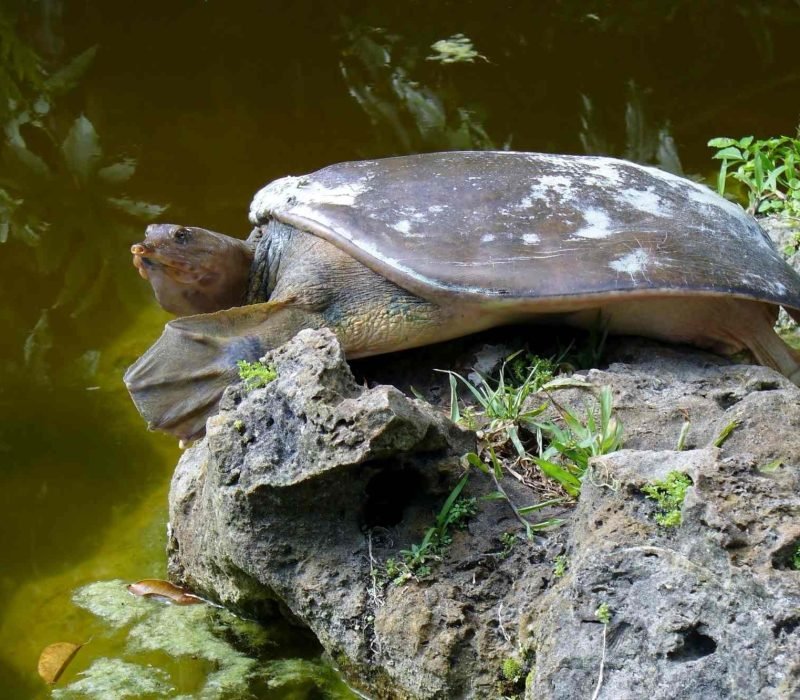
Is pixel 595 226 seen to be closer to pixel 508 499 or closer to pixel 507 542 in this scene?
pixel 508 499

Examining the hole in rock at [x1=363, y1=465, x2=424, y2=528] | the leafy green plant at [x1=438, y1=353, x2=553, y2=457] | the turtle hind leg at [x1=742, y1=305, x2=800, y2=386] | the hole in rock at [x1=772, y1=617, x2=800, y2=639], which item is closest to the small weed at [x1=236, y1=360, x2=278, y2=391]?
the hole in rock at [x1=363, y1=465, x2=424, y2=528]

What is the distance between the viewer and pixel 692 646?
5.97 feet

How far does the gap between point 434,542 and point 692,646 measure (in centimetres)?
72

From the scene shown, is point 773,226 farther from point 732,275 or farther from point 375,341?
point 375,341

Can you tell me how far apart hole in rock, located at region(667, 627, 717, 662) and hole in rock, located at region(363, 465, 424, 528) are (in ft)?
2.62

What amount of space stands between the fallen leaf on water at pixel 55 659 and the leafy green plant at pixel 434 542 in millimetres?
1064

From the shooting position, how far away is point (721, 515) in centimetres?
191

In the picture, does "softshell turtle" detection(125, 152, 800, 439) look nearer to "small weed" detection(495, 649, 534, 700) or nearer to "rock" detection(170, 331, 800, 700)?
"rock" detection(170, 331, 800, 700)

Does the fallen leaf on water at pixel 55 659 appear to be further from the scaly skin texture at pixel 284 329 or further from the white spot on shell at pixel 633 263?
the white spot on shell at pixel 633 263

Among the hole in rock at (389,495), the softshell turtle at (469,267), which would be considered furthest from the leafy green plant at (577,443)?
the softshell turtle at (469,267)

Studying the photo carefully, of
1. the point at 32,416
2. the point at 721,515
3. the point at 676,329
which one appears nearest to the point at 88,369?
the point at 32,416

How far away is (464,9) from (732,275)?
5.88m

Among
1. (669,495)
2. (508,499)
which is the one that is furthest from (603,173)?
(669,495)

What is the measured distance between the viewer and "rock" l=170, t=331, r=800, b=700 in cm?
182
